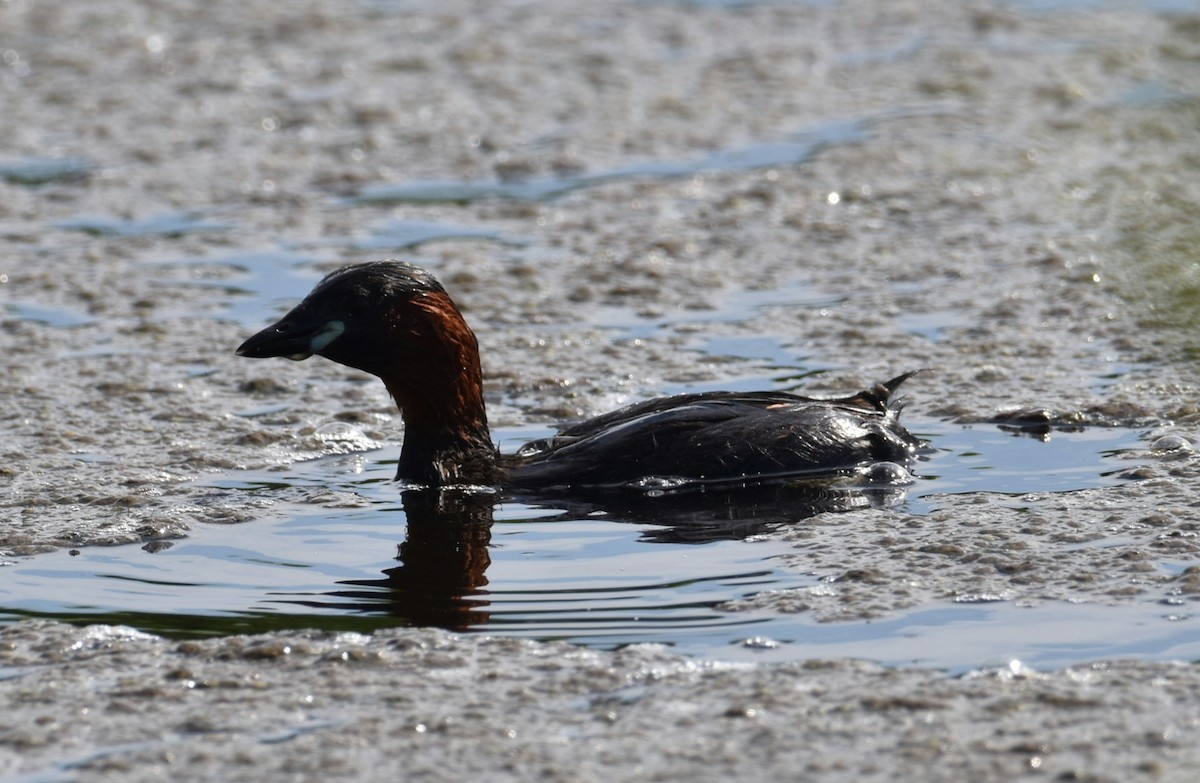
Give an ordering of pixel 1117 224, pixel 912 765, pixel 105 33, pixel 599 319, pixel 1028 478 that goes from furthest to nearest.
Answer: pixel 105 33, pixel 1117 224, pixel 599 319, pixel 1028 478, pixel 912 765

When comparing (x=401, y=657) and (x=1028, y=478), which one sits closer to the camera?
(x=401, y=657)

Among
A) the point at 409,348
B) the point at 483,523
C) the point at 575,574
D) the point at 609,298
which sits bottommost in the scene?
the point at 575,574

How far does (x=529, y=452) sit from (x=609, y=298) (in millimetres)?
2121

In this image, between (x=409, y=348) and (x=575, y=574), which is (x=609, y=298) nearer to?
(x=409, y=348)

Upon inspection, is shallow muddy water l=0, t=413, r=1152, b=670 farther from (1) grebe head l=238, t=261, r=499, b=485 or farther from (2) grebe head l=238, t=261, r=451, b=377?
(2) grebe head l=238, t=261, r=451, b=377

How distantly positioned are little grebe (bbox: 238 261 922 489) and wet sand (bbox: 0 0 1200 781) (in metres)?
0.53

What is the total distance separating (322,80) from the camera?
12719 millimetres

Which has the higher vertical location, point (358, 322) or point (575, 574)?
point (358, 322)

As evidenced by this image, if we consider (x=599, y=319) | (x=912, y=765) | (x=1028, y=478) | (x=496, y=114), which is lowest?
(x=912, y=765)

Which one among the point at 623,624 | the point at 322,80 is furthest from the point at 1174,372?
the point at 322,80

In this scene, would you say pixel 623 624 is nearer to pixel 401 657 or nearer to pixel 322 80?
pixel 401 657

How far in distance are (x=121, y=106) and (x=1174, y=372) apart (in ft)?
22.8

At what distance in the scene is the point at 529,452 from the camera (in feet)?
23.5

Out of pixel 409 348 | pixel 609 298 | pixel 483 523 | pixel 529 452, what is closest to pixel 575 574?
pixel 483 523
